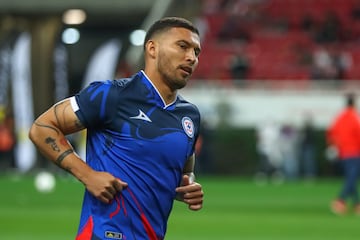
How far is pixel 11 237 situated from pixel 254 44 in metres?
27.9

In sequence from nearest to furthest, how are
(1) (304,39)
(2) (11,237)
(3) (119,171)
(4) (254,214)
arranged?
(3) (119,171)
(2) (11,237)
(4) (254,214)
(1) (304,39)

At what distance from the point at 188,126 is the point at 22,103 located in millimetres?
33450

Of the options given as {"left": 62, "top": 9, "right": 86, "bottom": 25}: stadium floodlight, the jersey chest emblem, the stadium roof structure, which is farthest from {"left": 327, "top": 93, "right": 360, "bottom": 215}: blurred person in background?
{"left": 62, "top": 9, "right": 86, "bottom": 25}: stadium floodlight

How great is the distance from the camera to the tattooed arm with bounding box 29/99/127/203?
6617 millimetres

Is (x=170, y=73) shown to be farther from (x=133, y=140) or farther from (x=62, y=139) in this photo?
(x=62, y=139)

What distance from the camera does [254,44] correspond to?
141ft

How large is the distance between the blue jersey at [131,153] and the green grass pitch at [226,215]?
368 inches

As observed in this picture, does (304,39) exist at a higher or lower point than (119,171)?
higher

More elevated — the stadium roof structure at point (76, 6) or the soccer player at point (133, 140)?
the stadium roof structure at point (76, 6)

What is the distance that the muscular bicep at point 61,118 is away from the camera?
6703 millimetres

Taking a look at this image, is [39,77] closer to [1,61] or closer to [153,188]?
[1,61]

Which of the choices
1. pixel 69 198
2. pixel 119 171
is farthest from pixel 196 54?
pixel 69 198

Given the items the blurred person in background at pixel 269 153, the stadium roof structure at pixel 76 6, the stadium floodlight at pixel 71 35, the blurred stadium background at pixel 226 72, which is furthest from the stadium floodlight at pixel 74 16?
the blurred person in background at pixel 269 153

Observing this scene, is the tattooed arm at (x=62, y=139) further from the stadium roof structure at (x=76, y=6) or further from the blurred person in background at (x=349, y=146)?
the stadium roof structure at (x=76, y=6)
